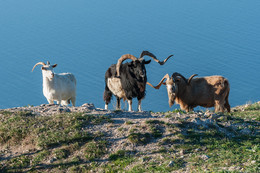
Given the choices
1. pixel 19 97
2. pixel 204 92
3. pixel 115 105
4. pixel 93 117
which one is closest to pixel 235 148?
pixel 93 117

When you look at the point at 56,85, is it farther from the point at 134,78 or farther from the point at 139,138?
the point at 139,138

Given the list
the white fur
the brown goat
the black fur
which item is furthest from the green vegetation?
the brown goat

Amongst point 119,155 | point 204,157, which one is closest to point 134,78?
point 119,155

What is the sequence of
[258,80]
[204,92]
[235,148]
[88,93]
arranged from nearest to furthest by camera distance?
1. [235,148]
2. [204,92]
3. [88,93]
4. [258,80]

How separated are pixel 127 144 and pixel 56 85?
625cm

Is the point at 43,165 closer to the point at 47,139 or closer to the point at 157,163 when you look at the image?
the point at 47,139

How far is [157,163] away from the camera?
403 inches

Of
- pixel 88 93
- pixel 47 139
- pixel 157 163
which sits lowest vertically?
pixel 157 163

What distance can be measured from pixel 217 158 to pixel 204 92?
23.2 feet

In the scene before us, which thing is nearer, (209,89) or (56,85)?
(56,85)

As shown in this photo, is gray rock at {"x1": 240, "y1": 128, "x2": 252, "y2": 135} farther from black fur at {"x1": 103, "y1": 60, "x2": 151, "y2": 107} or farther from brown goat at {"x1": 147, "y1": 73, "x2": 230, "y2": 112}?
black fur at {"x1": 103, "y1": 60, "x2": 151, "y2": 107}

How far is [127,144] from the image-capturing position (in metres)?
11.2

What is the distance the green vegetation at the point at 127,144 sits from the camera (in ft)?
33.2

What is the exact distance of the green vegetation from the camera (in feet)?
33.2
